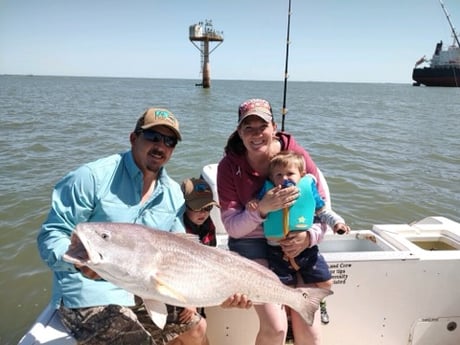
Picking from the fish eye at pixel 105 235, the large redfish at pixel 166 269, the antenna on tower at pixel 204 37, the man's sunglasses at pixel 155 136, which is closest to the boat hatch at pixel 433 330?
the large redfish at pixel 166 269

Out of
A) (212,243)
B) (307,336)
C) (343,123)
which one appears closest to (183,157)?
(212,243)

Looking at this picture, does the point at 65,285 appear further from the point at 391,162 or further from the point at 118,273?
the point at 391,162

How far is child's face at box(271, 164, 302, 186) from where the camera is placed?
2.85 meters

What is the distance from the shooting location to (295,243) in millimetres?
2865

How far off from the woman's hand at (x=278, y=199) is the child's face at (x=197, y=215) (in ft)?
2.34

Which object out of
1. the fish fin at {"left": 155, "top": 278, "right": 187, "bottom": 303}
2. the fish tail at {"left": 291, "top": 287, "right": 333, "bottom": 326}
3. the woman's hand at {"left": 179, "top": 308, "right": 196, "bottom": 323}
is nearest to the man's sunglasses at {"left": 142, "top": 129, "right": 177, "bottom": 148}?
the fish fin at {"left": 155, "top": 278, "right": 187, "bottom": 303}

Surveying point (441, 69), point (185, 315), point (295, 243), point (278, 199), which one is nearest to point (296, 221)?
point (295, 243)

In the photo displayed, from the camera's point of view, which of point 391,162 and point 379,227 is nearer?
point 379,227

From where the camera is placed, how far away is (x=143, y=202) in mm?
2781

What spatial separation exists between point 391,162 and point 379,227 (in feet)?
33.1

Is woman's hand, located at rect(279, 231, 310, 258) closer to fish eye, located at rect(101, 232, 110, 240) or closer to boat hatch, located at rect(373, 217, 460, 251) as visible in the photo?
boat hatch, located at rect(373, 217, 460, 251)

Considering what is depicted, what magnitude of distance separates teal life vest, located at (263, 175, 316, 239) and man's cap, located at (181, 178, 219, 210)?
0.60 metres

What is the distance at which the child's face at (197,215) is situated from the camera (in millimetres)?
3275

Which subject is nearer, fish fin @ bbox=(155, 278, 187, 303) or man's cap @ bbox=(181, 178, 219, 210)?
fish fin @ bbox=(155, 278, 187, 303)
